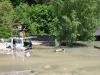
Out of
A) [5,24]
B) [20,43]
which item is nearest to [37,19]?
[5,24]

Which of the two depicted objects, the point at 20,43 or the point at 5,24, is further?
the point at 5,24

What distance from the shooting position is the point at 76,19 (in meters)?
35.2

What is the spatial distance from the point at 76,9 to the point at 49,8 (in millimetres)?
19170

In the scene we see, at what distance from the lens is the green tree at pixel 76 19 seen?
34969 millimetres

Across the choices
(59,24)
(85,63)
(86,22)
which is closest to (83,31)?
(86,22)

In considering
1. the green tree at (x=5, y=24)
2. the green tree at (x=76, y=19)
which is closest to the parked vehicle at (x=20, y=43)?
the green tree at (x=76, y=19)

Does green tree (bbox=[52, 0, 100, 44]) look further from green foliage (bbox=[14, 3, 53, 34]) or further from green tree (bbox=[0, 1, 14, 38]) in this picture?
green foliage (bbox=[14, 3, 53, 34])

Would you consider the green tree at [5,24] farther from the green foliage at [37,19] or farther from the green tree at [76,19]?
the green tree at [76,19]

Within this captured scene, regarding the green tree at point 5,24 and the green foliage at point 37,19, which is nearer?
the green tree at point 5,24

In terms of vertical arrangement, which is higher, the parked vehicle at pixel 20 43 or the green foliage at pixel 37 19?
the green foliage at pixel 37 19

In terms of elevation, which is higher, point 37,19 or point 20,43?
point 37,19

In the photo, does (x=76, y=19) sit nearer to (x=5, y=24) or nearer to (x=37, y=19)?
(x=5, y=24)

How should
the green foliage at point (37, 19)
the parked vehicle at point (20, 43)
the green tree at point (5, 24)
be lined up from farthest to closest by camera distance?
1. the green foliage at point (37, 19)
2. the green tree at point (5, 24)
3. the parked vehicle at point (20, 43)

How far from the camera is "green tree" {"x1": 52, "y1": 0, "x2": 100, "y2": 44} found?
115 ft
